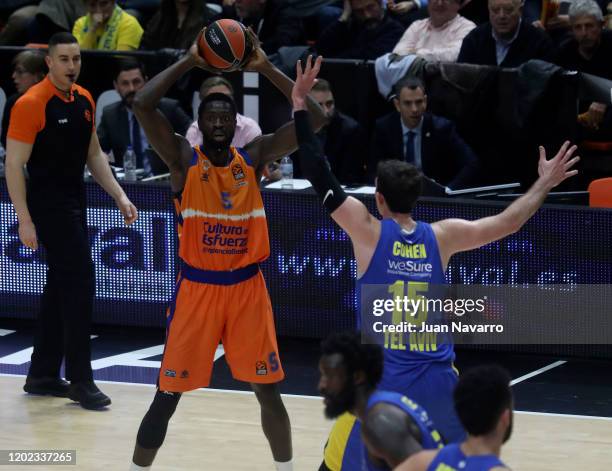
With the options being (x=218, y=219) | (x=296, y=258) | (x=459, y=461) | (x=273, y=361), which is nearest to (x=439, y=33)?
(x=296, y=258)

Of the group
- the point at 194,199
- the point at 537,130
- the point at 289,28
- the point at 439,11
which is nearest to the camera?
the point at 194,199

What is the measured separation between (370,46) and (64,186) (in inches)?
161

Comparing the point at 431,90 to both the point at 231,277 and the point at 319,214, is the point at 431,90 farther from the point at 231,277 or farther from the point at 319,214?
the point at 231,277

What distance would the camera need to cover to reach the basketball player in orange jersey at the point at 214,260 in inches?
233

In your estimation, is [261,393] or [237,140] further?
[237,140]

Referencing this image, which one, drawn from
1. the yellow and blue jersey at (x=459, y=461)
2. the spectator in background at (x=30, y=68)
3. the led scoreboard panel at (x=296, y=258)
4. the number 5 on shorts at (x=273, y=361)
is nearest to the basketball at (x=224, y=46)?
the number 5 on shorts at (x=273, y=361)

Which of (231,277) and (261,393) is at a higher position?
(231,277)

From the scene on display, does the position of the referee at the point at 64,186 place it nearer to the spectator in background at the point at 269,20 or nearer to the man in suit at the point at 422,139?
the man in suit at the point at 422,139

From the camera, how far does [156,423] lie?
5887 millimetres

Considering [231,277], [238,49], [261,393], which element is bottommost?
[261,393]

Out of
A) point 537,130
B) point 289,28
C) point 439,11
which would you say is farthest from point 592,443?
point 289,28

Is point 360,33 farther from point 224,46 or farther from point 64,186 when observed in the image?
point 224,46

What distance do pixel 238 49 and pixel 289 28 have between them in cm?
514

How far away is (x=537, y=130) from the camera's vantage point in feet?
31.3
